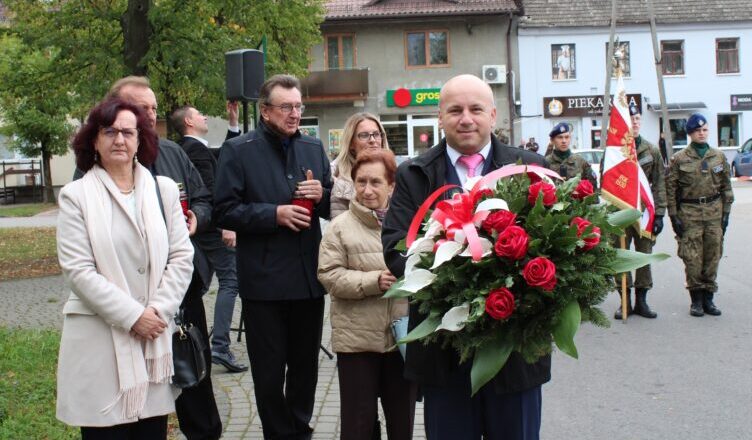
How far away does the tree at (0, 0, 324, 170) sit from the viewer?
1639 centimetres

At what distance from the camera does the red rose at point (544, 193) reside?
3.03 metres

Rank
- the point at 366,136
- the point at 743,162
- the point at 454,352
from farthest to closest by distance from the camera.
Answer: the point at 743,162
the point at 366,136
the point at 454,352

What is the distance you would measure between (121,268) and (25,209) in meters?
32.9

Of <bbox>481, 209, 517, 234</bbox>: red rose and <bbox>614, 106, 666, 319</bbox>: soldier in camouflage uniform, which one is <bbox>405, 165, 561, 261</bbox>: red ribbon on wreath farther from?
<bbox>614, 106, 666, 319</bbox>: soldier in camouflage uniform

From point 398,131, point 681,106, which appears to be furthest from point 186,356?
point 681,106

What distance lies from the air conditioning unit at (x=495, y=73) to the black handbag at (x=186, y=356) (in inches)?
1521

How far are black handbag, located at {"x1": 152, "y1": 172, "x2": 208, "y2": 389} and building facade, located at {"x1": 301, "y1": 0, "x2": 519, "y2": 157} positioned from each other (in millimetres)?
37868

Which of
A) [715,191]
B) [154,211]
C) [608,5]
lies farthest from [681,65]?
[154,211]

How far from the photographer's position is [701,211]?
32.6 feet

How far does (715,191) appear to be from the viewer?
9906 millimetres

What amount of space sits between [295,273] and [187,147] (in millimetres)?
2408

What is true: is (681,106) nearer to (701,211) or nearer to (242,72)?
(701,211)

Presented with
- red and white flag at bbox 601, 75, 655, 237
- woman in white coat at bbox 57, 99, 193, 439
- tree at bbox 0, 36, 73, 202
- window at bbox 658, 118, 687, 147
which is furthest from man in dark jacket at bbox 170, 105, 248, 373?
window at bbox 658, 118, 687, 147

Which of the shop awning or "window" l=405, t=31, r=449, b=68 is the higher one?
"window" l=405, t=31, r=449, b=68
